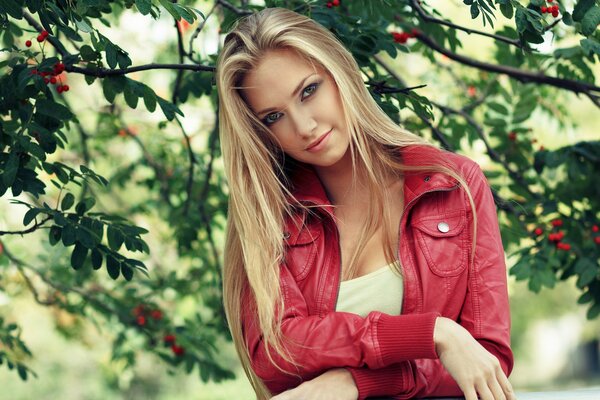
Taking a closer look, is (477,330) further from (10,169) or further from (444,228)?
(10,169)

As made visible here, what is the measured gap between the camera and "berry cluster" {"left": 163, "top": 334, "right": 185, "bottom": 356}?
4457 mm

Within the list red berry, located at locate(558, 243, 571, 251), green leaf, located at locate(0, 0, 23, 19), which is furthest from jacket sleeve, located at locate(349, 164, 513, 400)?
red berry, located at locate(558, 243, 571, 251)

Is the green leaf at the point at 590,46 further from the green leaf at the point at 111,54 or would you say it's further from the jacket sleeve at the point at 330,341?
the green leaf at the point at 111,54

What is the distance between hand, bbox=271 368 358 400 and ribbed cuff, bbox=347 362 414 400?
0.02 m

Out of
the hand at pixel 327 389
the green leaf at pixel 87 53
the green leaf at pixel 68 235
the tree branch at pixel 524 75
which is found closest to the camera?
the hand at pixel 327 389

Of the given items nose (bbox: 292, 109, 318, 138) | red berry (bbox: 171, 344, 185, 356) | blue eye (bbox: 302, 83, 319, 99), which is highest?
red berry (bbox: 171, 344, 185, 356)

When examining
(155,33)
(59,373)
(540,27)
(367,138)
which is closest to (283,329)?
(367,138)

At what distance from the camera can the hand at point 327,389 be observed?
2.06 m

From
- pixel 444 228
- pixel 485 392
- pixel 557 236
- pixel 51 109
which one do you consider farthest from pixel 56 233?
pixel 557 236

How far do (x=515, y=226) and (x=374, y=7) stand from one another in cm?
110

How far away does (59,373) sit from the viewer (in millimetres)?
12250

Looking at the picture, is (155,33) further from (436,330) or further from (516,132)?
(436,330)

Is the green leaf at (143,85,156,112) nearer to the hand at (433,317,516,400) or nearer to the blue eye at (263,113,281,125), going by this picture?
the blue eye at (263,113,281,125)

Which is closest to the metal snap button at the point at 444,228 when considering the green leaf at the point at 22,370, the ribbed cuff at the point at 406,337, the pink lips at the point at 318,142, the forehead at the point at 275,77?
the ribbed cuff at the point at 406,337
